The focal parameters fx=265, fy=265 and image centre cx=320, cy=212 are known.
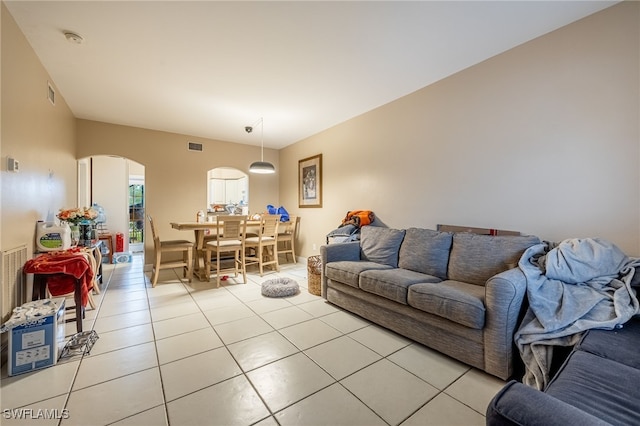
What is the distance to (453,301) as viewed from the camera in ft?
6.28

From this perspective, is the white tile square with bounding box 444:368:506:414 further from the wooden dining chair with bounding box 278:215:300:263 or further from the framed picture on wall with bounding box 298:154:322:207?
the wooden dining chair with bounding box 278:215:300:263

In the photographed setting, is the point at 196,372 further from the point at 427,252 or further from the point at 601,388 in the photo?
the point at 427,252

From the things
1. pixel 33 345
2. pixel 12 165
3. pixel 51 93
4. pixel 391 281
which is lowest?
pixel 33 345

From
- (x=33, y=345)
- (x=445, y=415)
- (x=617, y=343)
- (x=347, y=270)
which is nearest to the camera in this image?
(x=617, y=343)

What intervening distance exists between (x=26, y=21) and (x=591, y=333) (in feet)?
14.6

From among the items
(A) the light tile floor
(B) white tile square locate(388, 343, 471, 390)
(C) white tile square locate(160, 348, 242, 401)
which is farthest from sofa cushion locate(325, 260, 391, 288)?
(C) white tile square locate(160, 348, 242, 401)

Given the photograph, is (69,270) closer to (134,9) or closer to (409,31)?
(134,9)

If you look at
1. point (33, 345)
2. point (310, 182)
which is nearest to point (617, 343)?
point (33, 345)

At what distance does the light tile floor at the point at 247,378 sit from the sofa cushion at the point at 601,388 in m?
0.56

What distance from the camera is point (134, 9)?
1998 millimetres

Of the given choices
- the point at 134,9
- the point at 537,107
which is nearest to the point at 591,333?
the point at 537,107

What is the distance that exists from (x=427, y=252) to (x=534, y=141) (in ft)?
4.47

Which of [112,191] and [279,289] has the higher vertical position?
[112,191]

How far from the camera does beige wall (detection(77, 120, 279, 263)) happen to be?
4.48 m
